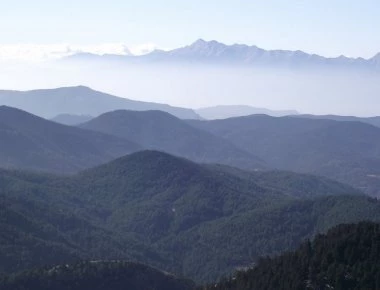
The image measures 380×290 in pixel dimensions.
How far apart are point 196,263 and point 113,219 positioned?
32.2 meters

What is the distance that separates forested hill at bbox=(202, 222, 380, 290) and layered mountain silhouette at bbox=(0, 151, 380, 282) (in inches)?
1616

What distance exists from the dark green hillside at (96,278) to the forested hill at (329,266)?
1761cm

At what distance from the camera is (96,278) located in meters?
91.9

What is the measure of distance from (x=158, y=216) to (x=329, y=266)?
Result: 92361 millimetres

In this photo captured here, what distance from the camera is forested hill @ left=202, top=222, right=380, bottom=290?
65.8 m

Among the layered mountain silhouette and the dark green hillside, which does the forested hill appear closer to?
the dark green hillside

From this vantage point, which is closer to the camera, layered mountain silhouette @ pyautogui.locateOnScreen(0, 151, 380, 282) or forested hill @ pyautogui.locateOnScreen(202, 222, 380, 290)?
forested hill @ pyautogui.locateOnScreen(202, 222, 380, 290)

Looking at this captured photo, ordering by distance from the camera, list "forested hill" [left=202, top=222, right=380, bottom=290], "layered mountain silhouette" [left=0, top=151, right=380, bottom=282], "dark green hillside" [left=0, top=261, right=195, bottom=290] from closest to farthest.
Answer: "forested hill" [left=202, top=222, right=380, bottom=290] → "dark green hillside" [left=0, top=261, right=195, bottom=290] → "layered mountain silhouette" [left=0, top=151, right=380, bottom=282]

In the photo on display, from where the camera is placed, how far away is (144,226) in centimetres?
15400

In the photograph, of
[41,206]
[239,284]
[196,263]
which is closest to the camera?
[239,284]

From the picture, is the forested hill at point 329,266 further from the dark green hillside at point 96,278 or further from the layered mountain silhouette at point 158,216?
the layered mountain silhouette at point 158,216

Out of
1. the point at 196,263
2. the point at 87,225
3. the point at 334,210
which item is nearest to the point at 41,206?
the point at 87,225

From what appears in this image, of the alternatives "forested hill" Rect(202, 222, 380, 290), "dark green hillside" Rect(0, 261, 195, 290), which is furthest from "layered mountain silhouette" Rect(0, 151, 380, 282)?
"forested hill" Rect(202, 222, 380, 290)

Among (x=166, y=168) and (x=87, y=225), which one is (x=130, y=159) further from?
(x=87, y=225)
